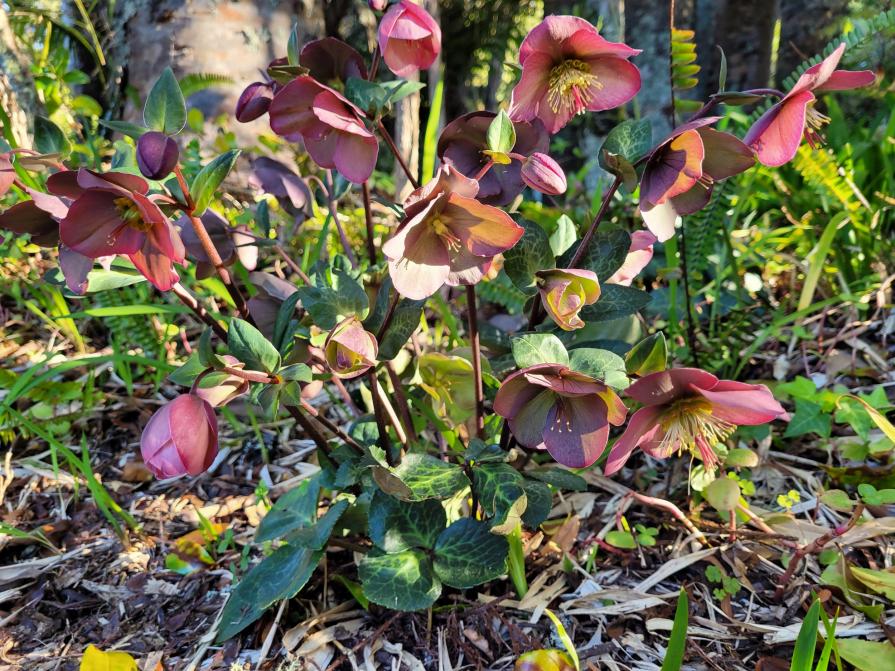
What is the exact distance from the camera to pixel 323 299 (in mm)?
718

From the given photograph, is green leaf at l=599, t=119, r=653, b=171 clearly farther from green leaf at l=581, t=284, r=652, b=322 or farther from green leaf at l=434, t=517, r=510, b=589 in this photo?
green leaf at l=434, t=517, r=510, b=589

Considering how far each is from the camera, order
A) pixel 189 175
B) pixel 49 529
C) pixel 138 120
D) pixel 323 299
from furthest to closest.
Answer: pixel 138 120 < pixel 189 175 < pixel 49 529 < pixel 323 299

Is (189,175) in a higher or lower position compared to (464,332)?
higher

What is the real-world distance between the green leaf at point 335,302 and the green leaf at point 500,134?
0.22m

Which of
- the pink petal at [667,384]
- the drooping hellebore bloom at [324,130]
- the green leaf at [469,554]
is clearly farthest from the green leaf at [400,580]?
the drooping hellebore bloom at [324,130]

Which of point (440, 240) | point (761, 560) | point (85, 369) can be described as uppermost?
point (440, 240)

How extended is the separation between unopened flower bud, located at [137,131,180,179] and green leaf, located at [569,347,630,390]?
461 mm

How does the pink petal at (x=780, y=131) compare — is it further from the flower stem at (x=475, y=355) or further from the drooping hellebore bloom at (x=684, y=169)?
the flower stem at (x=475, y=355)

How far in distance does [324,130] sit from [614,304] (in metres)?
0.40

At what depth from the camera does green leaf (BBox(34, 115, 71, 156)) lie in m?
0.76

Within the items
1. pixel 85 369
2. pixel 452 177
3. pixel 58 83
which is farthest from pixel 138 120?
pixel 452 177

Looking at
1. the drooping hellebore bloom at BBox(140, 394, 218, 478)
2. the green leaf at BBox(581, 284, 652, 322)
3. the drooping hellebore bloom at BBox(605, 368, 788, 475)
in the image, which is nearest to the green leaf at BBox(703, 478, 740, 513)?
the drooping hellebore bloom at BBox(605, 368, 788, 475)

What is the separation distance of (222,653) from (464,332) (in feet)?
2.72

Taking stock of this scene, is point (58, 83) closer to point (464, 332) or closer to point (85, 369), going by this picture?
point (85, 369)
